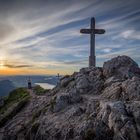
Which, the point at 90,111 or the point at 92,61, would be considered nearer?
the point at 90,111

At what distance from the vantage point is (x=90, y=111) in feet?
79.9

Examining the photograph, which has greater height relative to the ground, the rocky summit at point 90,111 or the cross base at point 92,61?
the cross base at point 92,61

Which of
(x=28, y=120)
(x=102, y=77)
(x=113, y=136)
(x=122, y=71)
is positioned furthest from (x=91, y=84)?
(x=113, y=136)

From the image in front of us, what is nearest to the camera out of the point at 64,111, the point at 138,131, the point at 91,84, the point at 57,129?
the point at 138,131

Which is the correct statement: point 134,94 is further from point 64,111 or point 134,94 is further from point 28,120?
point 28,120

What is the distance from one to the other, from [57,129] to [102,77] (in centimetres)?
1418

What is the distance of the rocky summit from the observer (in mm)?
20109

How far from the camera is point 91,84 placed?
33.5 meters

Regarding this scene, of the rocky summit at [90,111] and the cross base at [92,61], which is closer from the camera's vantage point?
the rocky summit at [90,111]

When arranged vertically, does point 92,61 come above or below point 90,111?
above

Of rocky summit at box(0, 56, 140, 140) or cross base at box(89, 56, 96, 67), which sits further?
cross base at box(89, 56, 96, 67)

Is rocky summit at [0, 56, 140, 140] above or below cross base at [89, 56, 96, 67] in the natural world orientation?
below

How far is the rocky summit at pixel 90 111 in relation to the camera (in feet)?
66.0

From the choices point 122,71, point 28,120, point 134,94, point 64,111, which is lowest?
point 28,120
